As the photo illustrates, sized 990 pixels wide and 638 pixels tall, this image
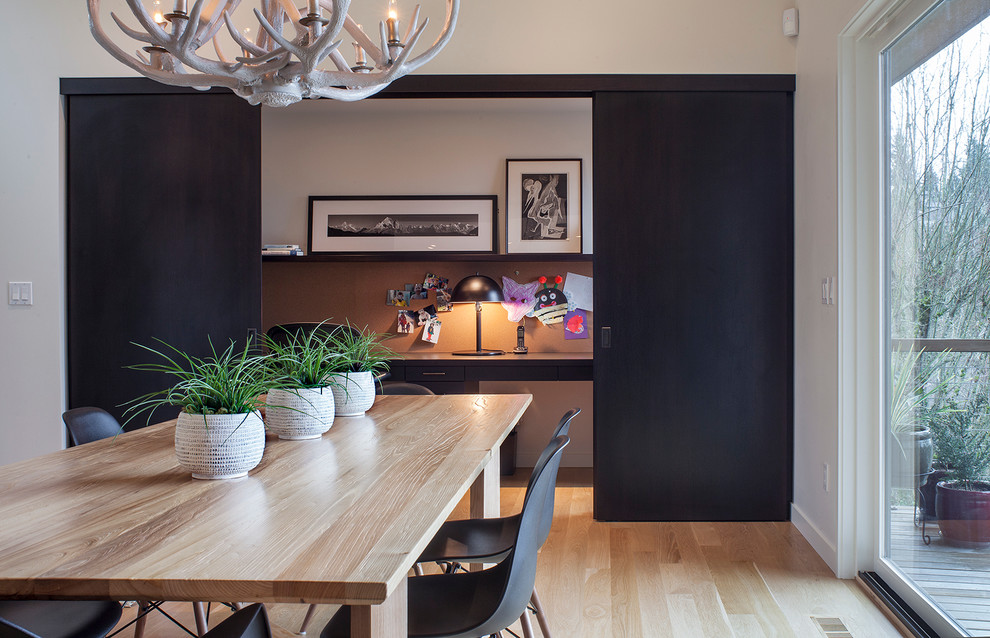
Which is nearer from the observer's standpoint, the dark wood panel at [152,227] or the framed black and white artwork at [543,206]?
the dark wood panel at [152,227]

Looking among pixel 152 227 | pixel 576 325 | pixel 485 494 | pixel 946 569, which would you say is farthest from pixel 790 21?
pixel 152 227

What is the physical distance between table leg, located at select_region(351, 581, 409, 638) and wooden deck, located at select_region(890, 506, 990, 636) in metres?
1.74

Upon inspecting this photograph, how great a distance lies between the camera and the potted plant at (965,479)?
198cm

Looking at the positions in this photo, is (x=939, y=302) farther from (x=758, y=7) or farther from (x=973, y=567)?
(x=758, y=7)

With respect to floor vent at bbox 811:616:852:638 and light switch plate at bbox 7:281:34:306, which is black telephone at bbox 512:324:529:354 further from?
light switch plate at bbox 7:281:34:306

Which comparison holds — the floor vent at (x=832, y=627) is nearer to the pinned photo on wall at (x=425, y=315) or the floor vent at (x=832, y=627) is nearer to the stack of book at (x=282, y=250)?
the pinned photo on wall at (x=425, y=315)

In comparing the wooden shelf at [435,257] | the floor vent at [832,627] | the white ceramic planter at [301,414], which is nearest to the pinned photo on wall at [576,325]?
the wooden shelf at [435,257]

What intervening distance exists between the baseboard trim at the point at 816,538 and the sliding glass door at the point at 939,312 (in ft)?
0.70

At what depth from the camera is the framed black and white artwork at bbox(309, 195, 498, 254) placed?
16.2ft

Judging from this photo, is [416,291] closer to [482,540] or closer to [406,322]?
[406,322]

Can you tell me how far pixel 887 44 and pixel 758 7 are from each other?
1.06 m

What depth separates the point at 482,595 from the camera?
5.13ft

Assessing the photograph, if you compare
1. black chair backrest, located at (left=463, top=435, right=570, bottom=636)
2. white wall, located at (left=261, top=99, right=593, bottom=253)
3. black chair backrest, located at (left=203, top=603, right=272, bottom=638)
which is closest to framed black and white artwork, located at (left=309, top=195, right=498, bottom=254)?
white wall, located at (left=261, top=99, right=593, bottom=253)

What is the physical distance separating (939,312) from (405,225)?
3491mm
